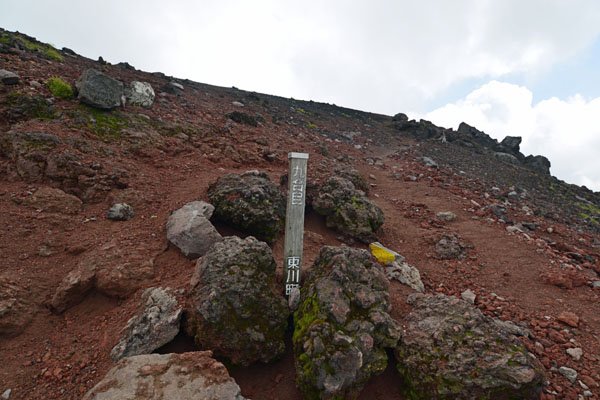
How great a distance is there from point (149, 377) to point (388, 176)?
46.1ft

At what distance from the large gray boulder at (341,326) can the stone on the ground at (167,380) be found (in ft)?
3.34

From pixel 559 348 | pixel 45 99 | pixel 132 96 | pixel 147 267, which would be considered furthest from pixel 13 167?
pixel 559 348

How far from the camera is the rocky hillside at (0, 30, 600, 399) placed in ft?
13.3

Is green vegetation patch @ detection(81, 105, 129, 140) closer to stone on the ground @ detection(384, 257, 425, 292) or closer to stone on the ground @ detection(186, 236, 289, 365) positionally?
stone on the ground @ detection(186, 236, 289, 365)

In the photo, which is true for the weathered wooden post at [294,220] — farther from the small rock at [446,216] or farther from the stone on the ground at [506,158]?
the stone on the ground at [506,158]

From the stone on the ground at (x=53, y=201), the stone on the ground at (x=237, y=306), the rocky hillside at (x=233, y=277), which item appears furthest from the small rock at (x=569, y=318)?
the stone on the ground at (x=53, y=201)

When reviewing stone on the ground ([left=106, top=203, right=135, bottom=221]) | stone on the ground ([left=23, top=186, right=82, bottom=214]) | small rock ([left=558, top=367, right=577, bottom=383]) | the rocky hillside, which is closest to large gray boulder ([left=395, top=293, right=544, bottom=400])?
the rocky hillside

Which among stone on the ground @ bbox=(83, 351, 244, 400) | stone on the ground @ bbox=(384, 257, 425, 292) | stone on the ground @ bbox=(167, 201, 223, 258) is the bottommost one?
stone on the ground @ bbox=(83, 351, 244, 400)

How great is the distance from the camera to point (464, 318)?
4699 millimetres

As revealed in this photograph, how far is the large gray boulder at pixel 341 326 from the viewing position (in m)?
3.96

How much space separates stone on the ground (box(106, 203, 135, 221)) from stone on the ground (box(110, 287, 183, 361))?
267cm

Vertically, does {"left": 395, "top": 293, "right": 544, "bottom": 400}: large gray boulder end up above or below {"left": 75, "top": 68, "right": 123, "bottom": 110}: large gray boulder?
below

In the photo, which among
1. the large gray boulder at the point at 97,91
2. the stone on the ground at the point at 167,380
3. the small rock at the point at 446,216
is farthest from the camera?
the small rock at the point at 446,216

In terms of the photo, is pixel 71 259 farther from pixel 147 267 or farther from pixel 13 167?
pixel 13 167
